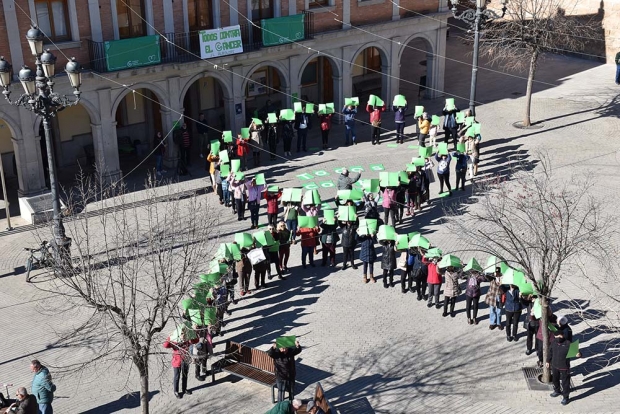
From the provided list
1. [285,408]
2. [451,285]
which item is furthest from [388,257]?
[285,408]

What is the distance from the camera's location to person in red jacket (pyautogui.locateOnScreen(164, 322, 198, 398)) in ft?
57.4

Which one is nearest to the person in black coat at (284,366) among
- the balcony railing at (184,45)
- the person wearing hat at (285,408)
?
the person wearing hat at (285,408)

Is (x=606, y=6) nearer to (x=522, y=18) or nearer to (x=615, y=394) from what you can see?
(x=522, y=18)

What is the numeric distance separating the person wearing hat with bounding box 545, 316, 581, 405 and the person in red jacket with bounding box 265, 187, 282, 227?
1000 cm

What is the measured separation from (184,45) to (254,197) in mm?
7561

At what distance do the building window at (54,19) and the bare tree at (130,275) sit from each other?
4887 millimetres

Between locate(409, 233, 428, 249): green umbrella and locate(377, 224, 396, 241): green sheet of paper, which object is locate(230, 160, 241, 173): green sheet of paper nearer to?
locate(377, 224, 396, 241): green sheet of paper

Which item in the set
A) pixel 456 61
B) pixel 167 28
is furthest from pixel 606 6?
pixel 167 28

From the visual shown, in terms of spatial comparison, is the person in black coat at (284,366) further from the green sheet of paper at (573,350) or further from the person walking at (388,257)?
the green sheet of paper at (573,350)

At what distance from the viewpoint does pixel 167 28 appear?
3030cm

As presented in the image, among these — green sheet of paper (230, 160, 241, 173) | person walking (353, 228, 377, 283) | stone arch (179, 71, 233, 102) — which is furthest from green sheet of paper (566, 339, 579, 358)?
stone arch (179, 71, 233, 102)

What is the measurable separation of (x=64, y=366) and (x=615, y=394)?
37.5ft

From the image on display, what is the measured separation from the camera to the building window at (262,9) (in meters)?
32.8

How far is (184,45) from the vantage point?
101 feet
